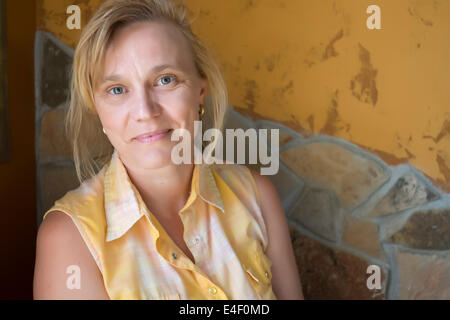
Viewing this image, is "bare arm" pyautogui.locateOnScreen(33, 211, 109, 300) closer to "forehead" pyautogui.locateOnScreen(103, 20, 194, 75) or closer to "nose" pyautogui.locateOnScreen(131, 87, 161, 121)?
"nose" pyautogui.locateOnScreen(131, 87, 161, 121)

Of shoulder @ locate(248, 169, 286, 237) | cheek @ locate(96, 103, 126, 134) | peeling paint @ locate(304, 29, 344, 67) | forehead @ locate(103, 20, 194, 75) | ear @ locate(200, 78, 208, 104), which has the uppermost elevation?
peeling paint @ locate(304, 29, 344, 67)

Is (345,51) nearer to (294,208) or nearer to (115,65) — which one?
(294,208)

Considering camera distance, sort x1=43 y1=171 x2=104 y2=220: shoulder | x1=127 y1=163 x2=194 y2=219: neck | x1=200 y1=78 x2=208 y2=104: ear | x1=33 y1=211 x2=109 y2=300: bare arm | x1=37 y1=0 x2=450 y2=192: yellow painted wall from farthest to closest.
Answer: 1. x1=37 y1=0 x2=450 y2=192: yellow painted wall
2. x1=200 y1=78 x2=208 y2=104: ear
3. x1=127 y1=163 x2=194 y2=219: neck
4. x1=43 y1=171 x2=104 y2=220: shoulder
5. x1=33 y1=211 x2=109 y2=300: bare arm

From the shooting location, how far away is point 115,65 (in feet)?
5.13

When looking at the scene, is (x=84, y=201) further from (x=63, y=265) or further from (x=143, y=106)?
(x=143, y=106)

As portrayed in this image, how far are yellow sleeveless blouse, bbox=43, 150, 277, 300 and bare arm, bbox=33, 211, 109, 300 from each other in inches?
1.0

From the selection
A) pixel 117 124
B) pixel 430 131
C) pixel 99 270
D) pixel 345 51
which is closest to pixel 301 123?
Answer: pixel 345 51

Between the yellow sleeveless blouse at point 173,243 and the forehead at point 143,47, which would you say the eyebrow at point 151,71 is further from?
the yellow sleeveless blouse at point 173,243

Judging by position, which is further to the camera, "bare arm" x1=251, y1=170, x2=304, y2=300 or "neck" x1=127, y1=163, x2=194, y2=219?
"bare arm" x1=251, y1=170, x2=304, y2=300

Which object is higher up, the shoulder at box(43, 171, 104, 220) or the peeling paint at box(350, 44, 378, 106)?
the peeling paint at box(350, 44, 378, 106)

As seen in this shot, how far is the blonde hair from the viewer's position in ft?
5.19

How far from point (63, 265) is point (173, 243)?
340mm

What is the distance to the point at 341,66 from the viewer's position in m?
2.17

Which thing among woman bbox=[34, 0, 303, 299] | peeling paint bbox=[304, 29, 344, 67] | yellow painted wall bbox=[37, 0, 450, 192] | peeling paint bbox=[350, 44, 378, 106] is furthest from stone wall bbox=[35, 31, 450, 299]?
woman bbox=[34, 0, 303, 299]
